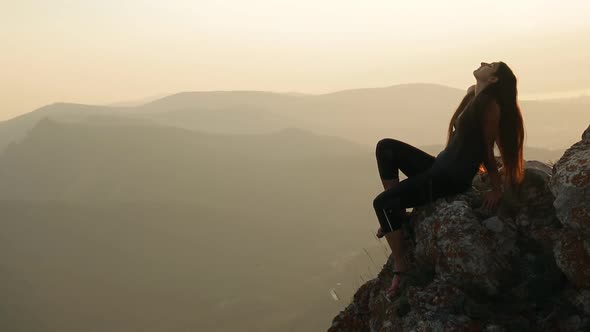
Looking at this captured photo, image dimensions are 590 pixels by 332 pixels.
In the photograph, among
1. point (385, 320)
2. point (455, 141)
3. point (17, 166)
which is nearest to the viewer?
point (385, 320)

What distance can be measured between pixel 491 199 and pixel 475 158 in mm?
510

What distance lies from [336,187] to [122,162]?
194 ft

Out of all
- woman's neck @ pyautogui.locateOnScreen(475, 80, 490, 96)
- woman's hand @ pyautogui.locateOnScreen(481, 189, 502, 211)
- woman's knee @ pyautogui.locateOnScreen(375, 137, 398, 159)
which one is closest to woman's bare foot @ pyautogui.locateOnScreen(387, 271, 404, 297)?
woman's hand @ pyautogui.locateOnScreen(481, 189, 502, 211)

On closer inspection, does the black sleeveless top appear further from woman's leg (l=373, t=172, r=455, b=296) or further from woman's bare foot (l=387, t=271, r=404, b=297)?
woman's bare foot (l=387, t=271, r=404, b=297)

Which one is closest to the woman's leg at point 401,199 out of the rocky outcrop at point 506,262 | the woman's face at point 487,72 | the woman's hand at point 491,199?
the rocky outcrop at point 506,262

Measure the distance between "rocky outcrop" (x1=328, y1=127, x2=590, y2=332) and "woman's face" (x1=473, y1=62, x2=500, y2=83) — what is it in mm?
1186

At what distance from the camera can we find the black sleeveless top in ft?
17.4

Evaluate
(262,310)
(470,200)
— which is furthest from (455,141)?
(262,310)

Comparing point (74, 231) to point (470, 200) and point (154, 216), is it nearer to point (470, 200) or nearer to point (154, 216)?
point (154, 216)

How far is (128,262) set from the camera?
3278 inches

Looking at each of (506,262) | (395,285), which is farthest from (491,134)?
(395,285)

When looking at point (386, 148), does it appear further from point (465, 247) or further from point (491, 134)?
point (465, 247)

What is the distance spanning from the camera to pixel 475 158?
17.7ft

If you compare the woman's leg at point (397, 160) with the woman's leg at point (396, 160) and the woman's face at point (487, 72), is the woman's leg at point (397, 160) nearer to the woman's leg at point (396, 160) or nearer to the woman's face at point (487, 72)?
the woman's leg at point (396, 160)
